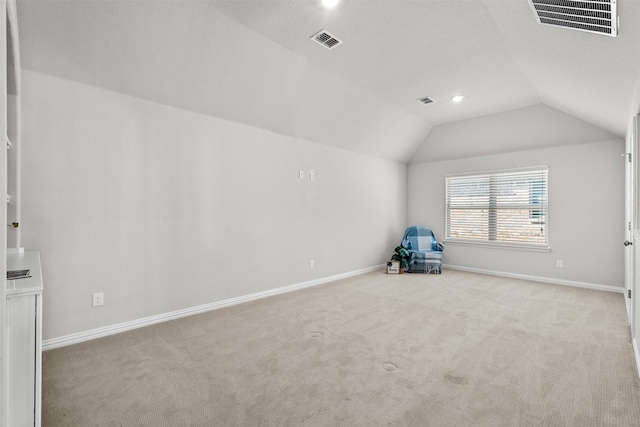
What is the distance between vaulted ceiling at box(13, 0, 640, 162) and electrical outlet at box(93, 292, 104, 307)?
1.89 metres

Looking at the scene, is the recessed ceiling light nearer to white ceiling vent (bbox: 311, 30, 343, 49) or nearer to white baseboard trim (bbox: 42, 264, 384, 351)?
white ceiling vent (bbox: 311, 30, 343, 49)

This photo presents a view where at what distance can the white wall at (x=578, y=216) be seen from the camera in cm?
436

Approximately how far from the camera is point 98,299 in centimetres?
284

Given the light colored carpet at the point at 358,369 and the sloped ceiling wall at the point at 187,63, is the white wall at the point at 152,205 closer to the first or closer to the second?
the sloped ceiling wall at the point at 187,63

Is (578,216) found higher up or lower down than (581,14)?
lower down

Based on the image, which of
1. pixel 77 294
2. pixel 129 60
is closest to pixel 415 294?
pixel 77 294

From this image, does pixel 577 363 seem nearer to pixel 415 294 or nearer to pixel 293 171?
pixel 415 294

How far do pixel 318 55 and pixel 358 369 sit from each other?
2.98m

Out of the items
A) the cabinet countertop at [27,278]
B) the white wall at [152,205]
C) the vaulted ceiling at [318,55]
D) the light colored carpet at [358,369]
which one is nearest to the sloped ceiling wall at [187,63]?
the vaulted ceiling at [318,55]

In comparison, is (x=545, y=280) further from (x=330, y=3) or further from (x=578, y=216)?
(x=330, y=3)

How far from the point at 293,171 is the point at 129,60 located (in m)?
2.30

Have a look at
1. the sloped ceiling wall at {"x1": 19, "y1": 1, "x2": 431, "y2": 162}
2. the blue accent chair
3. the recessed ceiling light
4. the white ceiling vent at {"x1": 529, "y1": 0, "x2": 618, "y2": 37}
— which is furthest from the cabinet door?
the blue accent chair

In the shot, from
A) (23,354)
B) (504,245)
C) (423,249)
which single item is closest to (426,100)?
(423,249)

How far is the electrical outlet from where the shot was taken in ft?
9.25
